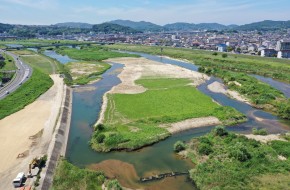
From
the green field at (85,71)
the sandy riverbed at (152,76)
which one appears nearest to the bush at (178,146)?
the sandy riverbed at (152,76)

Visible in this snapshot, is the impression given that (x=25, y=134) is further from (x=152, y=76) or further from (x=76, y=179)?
(x=152, y=76)

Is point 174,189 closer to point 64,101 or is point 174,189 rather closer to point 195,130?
point 195,130

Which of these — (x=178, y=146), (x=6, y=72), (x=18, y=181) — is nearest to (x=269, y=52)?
(x=178, y=146)

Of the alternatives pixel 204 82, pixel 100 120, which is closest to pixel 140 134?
pixel 100 120

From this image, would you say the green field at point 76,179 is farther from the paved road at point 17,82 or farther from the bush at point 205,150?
the paved road at point 17,82

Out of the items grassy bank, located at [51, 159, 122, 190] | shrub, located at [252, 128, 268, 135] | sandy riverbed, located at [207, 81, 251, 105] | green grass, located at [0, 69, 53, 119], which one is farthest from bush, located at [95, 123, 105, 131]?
sandy riverbed, located at [207, 81, 251, 105]
